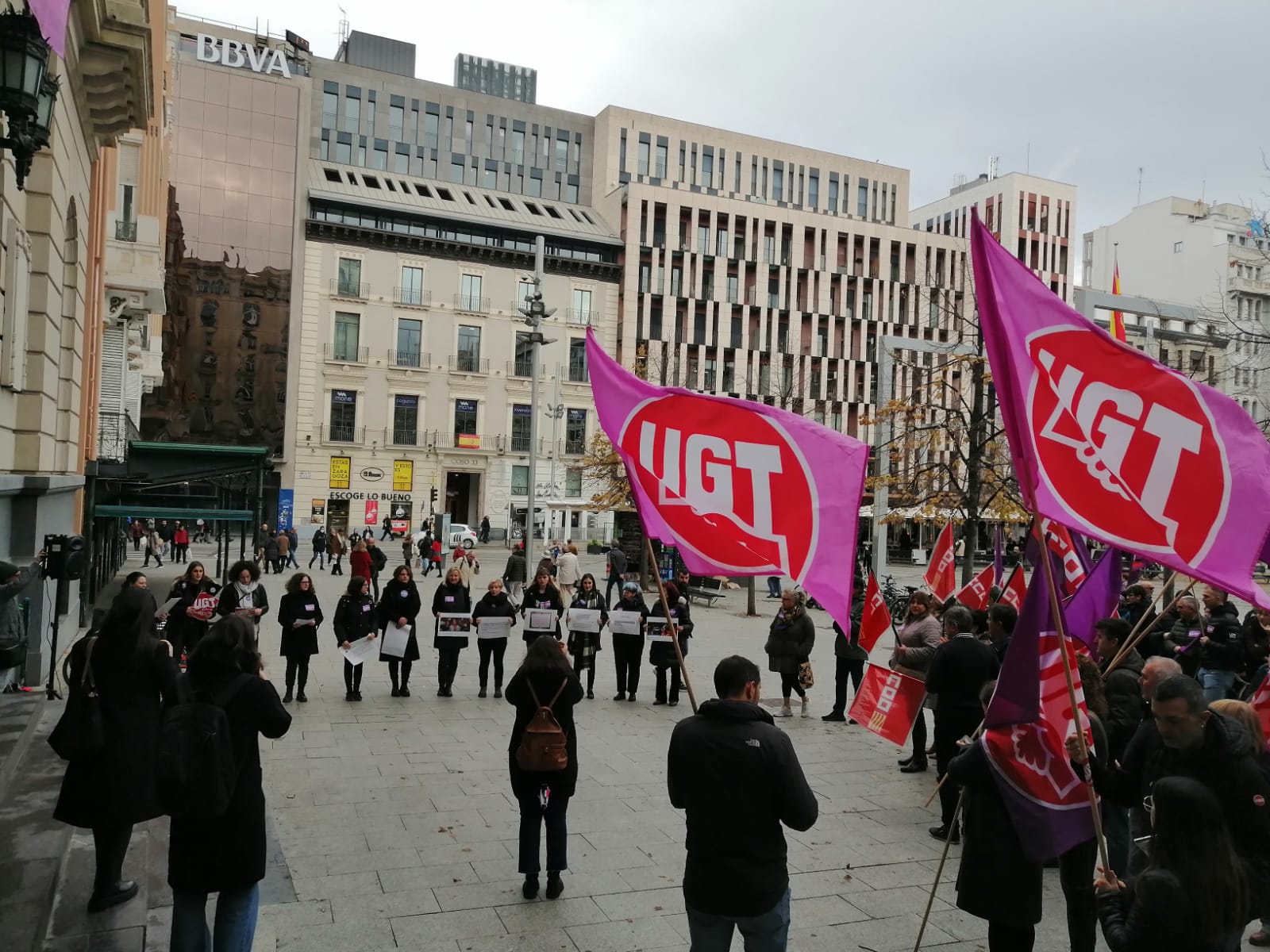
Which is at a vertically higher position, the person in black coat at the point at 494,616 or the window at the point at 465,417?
the window at the point at 465,417

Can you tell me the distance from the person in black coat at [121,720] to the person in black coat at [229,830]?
1070 millimetres

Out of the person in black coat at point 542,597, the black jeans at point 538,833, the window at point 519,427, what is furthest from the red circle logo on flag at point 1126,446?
the window at point 519,427

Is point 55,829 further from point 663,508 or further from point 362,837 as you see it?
point 663,508

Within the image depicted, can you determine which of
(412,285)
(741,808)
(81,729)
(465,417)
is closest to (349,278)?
(412,285)

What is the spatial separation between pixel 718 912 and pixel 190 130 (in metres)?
55.2

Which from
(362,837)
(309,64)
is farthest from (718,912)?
(309,64)

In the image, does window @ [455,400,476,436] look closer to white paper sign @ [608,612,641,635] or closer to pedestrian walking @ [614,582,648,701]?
pedestrian walking @ [614,582,648,701]

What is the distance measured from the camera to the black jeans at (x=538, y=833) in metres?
5.99

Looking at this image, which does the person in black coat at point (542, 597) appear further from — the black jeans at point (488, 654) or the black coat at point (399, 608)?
the black coat at point (399, 608)

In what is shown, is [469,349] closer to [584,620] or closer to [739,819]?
[584,620]

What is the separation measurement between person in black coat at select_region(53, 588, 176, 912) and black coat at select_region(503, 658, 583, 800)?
6.44 feet

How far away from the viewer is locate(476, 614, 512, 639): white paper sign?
12.5 m

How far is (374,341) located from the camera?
55344 millimetres

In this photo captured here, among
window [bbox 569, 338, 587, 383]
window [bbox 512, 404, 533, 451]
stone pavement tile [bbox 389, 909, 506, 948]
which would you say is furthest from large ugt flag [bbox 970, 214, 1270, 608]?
window [bbox 569, 338, 587, 383]
